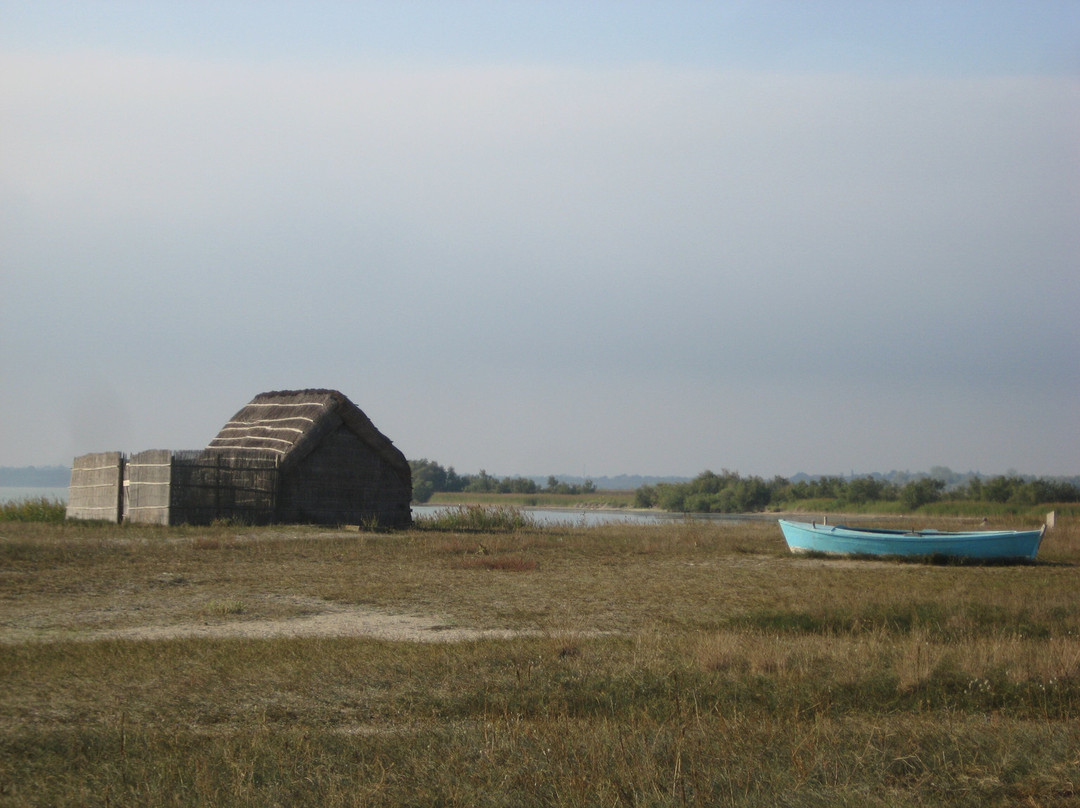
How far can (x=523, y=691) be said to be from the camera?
8320 mm

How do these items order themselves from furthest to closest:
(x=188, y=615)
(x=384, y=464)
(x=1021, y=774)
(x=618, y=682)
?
(x=384, y=464) → (x=188, y=615) → (x=618, y=682) → (x=1021, y=774)

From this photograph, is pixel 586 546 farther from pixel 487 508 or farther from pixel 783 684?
pixel 783 684

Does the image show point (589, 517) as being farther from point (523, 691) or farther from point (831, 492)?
point (523, 691)

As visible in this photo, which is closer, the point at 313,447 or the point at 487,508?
the point at 313,447

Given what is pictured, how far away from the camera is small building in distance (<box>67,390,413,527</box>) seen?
82.2 ft

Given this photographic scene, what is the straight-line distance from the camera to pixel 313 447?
2733 centimetres

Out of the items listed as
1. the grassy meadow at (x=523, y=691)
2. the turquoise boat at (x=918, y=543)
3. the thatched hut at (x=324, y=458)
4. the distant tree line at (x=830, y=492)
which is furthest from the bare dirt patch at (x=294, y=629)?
the distant tree line at (x=830, y=492)

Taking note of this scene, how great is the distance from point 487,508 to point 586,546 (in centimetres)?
743

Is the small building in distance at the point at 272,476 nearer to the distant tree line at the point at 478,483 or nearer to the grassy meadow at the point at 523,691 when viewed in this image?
the grassy meadow at the point at 523,691

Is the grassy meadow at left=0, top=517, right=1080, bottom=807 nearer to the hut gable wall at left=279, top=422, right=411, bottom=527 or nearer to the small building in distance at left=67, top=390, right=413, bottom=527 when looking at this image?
the small building in distance at left=67, top=390, right=413, bottom=527

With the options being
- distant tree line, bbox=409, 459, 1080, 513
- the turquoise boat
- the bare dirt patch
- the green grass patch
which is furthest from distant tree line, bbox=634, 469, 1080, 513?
the bare dirt patch

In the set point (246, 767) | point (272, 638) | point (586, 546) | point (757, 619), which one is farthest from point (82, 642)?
point (586, 546)

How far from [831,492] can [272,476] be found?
157 ft

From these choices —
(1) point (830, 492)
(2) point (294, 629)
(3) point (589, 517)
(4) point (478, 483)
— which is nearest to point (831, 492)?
(1) point (830, 492)
